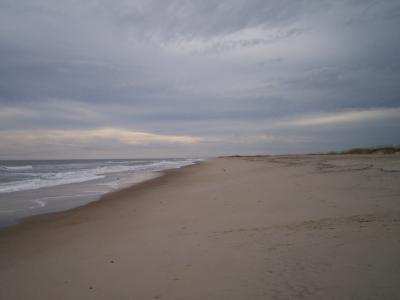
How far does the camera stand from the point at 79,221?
840 cm

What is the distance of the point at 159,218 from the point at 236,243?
3.47 meters

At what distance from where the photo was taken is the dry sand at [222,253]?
3.36m

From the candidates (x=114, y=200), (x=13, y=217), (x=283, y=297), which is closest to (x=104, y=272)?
(x=283, y=297)

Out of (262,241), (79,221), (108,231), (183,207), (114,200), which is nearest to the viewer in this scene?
(262,241)

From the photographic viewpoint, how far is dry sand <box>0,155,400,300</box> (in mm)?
3363

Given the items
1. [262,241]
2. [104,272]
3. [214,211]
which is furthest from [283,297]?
[214,211]

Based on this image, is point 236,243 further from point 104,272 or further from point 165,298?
point 104,272

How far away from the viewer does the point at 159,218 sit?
7766 millimetres

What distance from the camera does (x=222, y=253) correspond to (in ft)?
14.8

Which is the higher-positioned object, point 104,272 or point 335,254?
point 335,254

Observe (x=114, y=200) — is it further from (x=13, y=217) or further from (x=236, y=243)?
(x=236, y=243)

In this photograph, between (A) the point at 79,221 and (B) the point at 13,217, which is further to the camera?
(B) the point at 13,217

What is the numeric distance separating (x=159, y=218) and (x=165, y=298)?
14.7 ft

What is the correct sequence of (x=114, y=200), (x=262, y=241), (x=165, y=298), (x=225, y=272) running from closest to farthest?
(x=165, y=298), (x=225, y=272), (x=262, y=241), (x=114, y=200)
